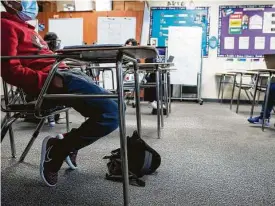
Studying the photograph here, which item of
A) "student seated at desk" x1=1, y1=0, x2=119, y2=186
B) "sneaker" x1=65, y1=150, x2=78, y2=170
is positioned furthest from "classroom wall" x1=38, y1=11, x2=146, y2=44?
"student seated at desk" x1=1, y1=0, x2=119, y2=186

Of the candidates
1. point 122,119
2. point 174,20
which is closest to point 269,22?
point 174,20

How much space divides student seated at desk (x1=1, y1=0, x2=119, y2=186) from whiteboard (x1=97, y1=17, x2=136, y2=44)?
171 inches

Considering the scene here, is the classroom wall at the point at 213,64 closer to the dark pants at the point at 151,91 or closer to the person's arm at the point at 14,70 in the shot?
the dark pants at the point at 151,91

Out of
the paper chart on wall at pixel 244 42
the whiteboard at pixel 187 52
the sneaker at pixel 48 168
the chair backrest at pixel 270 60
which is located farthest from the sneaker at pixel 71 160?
the paper chart on wall at pixel 244 42

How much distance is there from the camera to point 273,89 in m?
3.00

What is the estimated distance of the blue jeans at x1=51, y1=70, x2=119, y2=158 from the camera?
3.93 feet

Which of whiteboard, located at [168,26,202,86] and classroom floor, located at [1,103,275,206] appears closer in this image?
classroom floor, located at [1,103,275,206]

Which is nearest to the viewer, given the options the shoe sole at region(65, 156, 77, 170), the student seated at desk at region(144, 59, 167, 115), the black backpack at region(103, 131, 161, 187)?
the black backpack at region(103, 131, 161, 187)

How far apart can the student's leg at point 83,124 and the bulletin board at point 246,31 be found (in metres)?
4.82

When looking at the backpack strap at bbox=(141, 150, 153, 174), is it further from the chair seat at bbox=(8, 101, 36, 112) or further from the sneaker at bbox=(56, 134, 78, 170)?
the chair seat at bbox=(8, 101, 36, 112)

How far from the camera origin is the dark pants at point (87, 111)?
3.93 ft

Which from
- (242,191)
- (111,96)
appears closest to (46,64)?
(111,96)

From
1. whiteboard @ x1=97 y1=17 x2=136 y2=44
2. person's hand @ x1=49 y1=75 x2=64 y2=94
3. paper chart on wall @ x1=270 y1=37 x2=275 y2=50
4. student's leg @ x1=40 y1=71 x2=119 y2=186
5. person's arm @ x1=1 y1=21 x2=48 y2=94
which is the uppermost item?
whiteboard @ x1=97 y1=17 x2=136 y2=44

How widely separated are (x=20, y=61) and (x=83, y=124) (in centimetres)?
37
